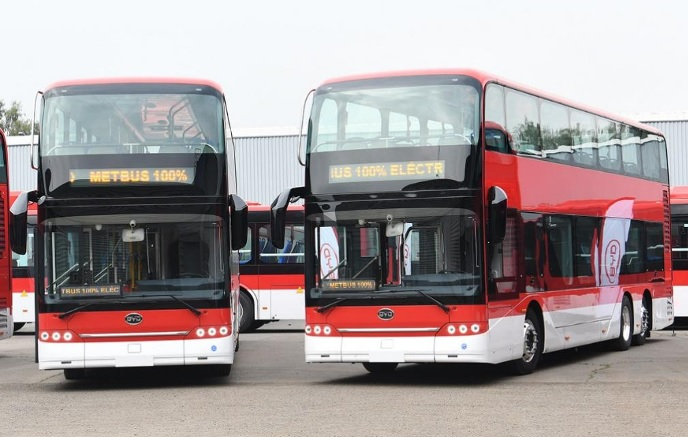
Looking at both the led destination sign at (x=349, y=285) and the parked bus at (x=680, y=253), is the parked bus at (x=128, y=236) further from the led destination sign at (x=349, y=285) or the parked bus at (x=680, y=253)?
A: the parked bus at (x=680, y=253)

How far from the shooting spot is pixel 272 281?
2894cm

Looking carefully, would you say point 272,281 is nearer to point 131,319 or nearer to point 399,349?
point 131,319

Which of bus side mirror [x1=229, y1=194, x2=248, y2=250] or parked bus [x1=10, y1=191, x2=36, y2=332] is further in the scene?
parked bus [x1=10, y1=191, x2=36, y2=332]

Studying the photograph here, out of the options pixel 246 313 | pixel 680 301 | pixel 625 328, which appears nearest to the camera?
pixel 625 328

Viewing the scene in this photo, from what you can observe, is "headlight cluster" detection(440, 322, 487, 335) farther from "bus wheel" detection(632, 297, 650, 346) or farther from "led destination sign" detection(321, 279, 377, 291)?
"bus wheel" detection(632, 297, 650, 346)

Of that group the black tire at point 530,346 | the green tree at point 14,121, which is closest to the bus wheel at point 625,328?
the black tire at point 530,346

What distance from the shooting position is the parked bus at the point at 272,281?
2886 cm

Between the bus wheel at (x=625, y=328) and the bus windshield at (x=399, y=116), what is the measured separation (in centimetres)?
775

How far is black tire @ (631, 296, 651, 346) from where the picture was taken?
23609 millimetres

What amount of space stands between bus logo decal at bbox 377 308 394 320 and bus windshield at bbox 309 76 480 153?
6.23 feet

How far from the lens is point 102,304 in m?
15.6

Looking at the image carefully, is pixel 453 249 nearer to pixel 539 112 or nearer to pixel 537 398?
pixel 537 398

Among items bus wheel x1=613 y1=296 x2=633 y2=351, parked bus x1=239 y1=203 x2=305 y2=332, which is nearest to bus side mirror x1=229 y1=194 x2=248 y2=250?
bus wheel x1=613 y1=296 x2=633 y2=351

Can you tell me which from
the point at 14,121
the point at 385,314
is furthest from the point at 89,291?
the point at 14,121
